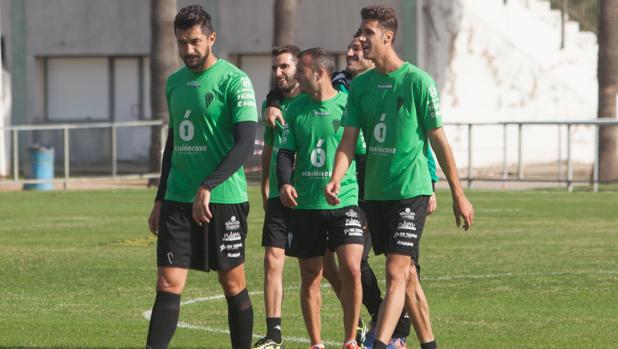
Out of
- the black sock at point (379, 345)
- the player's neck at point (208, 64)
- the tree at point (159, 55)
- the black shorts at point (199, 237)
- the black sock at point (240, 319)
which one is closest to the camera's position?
the black sock at point (379, 345)

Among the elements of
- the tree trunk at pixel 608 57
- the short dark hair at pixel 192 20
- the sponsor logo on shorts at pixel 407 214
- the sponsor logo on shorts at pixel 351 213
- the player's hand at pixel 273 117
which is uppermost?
the tree trunk at pixel 608 57

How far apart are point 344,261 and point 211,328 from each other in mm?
1782

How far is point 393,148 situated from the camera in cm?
982

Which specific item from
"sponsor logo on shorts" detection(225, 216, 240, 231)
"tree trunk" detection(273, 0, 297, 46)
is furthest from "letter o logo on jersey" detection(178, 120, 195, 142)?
"tree trunk" detection(273, 0, 297, 46)

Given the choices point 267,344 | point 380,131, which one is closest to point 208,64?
point 380,131

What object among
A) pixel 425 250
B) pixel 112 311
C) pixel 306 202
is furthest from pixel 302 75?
pixel 425 250

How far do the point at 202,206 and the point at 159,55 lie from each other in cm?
2470

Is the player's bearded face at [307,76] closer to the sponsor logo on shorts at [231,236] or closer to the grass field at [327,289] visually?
the sponsor logo on shorts at [231,236]

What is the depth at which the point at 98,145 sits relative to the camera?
4241 cm

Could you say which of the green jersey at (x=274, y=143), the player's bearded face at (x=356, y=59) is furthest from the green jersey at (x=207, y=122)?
the green jersey at (x=274, y=143)

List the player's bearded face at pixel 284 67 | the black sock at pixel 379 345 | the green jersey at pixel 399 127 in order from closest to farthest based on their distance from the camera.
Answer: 1. the black sock at pixel 379 345
2. the green jersey at pixel 399 127
3. the player's bearded face at pixel 284 67

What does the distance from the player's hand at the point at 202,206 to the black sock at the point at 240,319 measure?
2.36 feet

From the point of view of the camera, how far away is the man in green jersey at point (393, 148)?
971cm

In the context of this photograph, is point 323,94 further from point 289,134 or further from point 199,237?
point 199,237
